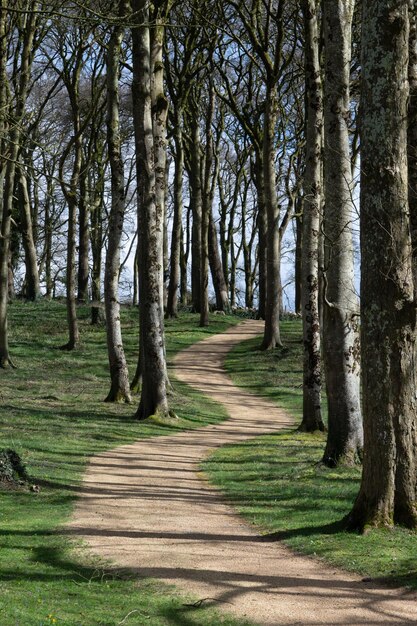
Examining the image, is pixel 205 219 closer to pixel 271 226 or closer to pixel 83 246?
pixel 271 226

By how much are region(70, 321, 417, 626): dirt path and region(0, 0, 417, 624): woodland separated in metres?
1.41

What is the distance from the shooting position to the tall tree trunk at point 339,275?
1399 centimetres

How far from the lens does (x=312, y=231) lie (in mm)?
17875

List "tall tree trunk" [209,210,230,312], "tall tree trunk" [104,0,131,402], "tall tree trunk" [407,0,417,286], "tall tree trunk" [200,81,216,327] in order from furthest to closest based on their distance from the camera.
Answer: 1. "tall tree trunk" [209,210,230,312]
2. "tall tree trunk" [200,81,216,327]
3. "tall tree trunk" [104,0,131,402]
4. "tall tree trunk" [407,0,417,286]

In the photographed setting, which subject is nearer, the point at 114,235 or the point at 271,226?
the point at 114,235

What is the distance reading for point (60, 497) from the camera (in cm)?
1236

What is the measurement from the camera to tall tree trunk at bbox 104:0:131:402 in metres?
22.7

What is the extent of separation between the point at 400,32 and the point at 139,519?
668cm

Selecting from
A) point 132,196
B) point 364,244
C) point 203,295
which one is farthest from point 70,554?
point 132,196

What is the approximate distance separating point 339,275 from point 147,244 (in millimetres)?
7573

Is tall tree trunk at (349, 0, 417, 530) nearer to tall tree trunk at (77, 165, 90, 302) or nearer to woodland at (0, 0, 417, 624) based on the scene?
woodland at (0, 0, 417, 624)

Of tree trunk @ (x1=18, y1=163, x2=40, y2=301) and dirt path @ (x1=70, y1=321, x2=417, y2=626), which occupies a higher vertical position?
tree trunk @ (x1=18, y1=163, x2=40, y2=301)

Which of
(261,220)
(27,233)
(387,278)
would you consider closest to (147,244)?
(387,278)

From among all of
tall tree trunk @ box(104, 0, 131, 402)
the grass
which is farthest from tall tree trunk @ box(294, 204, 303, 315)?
the grass
